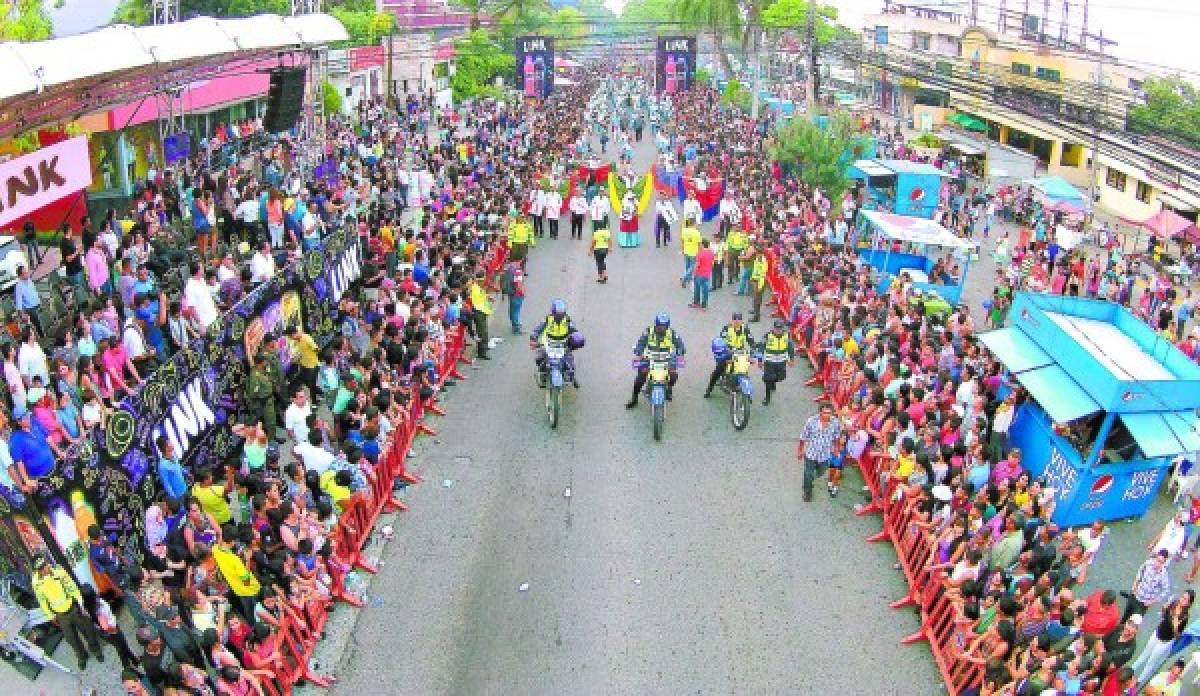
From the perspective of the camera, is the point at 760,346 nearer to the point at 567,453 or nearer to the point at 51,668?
the point at 567,453

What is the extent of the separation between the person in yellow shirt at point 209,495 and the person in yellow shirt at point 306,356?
11.0ft

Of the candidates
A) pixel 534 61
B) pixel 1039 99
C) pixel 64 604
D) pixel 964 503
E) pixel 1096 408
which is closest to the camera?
pixel 64 604

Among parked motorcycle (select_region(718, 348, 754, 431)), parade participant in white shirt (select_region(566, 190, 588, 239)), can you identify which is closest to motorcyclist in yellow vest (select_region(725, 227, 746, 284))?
parade participant in white shirt (select_region(566, 190, 588, 239))

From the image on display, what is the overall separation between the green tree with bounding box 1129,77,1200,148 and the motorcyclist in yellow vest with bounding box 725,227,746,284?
2302cm

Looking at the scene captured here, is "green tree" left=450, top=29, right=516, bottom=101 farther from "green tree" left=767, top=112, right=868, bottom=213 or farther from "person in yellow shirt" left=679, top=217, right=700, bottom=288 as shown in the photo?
"person in yellow shirt" left=679, top=217, right=700, bottom=288

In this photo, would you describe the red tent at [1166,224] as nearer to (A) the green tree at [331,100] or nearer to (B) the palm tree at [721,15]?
(B) the palm tree at [721,15]

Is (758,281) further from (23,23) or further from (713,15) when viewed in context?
(713,15)

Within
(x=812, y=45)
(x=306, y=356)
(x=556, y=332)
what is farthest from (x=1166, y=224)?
(x=306, y=356)

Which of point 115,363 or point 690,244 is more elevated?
point 690,244

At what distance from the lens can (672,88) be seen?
36469 millimetres

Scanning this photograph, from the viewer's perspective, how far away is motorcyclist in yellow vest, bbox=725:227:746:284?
19.8 meters

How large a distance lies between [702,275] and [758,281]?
1.09 m

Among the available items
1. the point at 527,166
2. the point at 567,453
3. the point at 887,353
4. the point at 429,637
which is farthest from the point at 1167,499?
the point at 527,166

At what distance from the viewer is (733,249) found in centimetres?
1988
